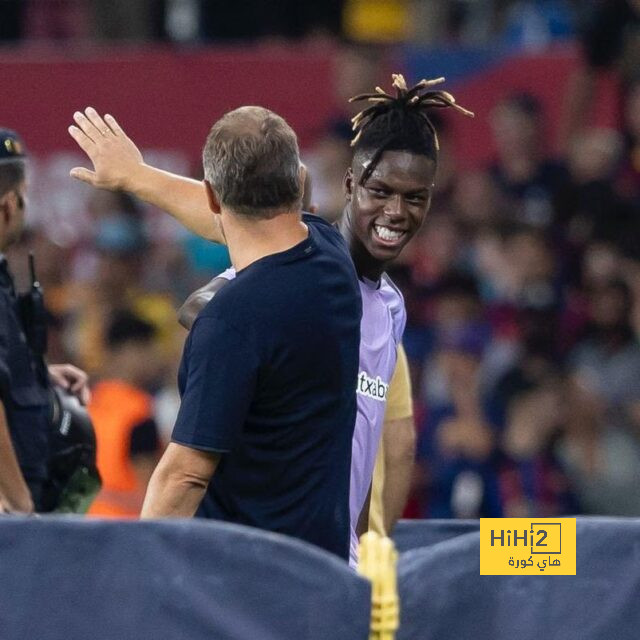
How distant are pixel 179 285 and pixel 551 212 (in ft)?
6.95

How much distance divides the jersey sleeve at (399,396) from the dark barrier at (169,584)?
63.1 inches

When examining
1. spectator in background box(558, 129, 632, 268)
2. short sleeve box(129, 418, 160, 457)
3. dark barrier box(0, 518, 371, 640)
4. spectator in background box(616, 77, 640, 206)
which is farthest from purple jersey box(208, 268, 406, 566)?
spectator in background box(616, 77, 640, 206)

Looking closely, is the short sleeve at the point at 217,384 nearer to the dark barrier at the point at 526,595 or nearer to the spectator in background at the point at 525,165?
the dark barrier at the point at 526,595

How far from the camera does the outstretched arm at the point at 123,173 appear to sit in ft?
14.3

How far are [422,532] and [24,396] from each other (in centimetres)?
114

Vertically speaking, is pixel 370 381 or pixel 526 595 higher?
pixel 370 381

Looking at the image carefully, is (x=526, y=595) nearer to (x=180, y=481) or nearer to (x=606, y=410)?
(x=180, y=481)

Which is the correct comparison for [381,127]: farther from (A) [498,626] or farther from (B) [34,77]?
(B) [34,77]

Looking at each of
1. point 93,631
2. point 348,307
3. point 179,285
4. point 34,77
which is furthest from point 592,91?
point 93,631

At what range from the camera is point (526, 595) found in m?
3.58

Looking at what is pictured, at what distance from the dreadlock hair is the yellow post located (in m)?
1.23

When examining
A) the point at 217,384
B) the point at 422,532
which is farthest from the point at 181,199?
the point at 422,532

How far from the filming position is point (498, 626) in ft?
11.7

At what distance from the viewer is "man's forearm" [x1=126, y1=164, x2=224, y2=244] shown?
4.44 meters
